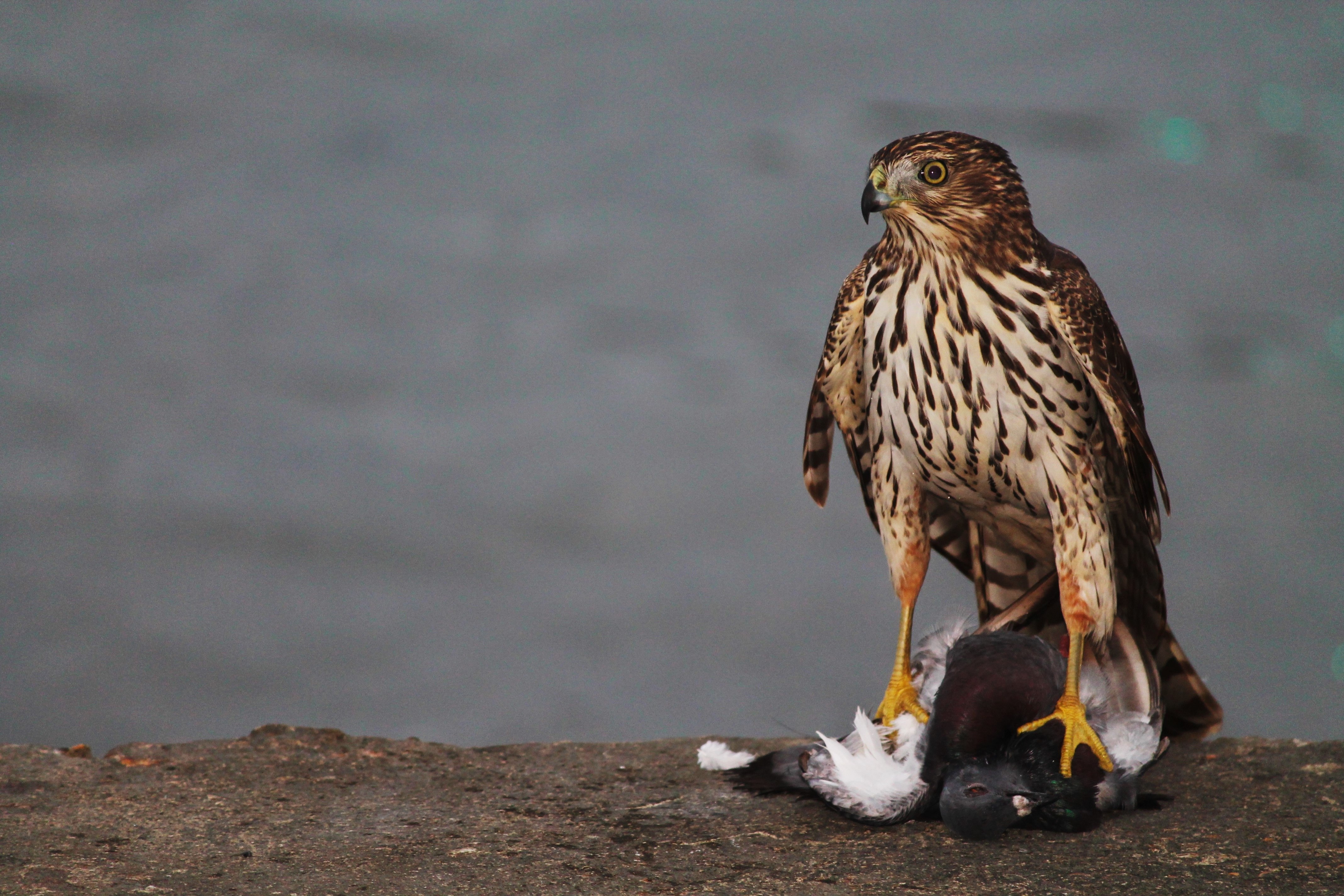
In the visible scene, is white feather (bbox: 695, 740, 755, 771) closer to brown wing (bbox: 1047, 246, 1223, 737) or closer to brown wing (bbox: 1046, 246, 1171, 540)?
brown wing (bbox: 1047, 246, 1223, 737)

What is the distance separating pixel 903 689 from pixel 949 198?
1.44 m

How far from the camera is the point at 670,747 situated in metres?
4.18

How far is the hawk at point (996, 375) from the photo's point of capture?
3229 mm

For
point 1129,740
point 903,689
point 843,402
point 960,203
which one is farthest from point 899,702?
point 960,203

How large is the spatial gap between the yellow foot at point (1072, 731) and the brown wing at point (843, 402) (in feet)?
2.75

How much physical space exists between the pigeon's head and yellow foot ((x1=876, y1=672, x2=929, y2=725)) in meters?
0.52

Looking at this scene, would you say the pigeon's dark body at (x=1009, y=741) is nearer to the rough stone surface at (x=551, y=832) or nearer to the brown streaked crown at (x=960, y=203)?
the rough stone surface at (x=551, y=832)

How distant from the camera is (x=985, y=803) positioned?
2994 millimetres

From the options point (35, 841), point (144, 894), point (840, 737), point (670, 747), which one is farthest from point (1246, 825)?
point (35, 841)

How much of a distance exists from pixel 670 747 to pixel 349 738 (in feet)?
3.53

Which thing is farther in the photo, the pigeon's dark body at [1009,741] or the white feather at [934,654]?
the white feather at [934,654]

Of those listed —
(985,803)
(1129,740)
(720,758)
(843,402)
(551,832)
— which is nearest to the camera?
(985,803)

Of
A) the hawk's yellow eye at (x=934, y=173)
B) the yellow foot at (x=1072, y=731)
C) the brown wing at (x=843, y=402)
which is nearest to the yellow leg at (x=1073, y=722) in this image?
the yellow foot at (x=1072, y=731)

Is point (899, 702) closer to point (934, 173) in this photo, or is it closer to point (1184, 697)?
point (1184, 697)
